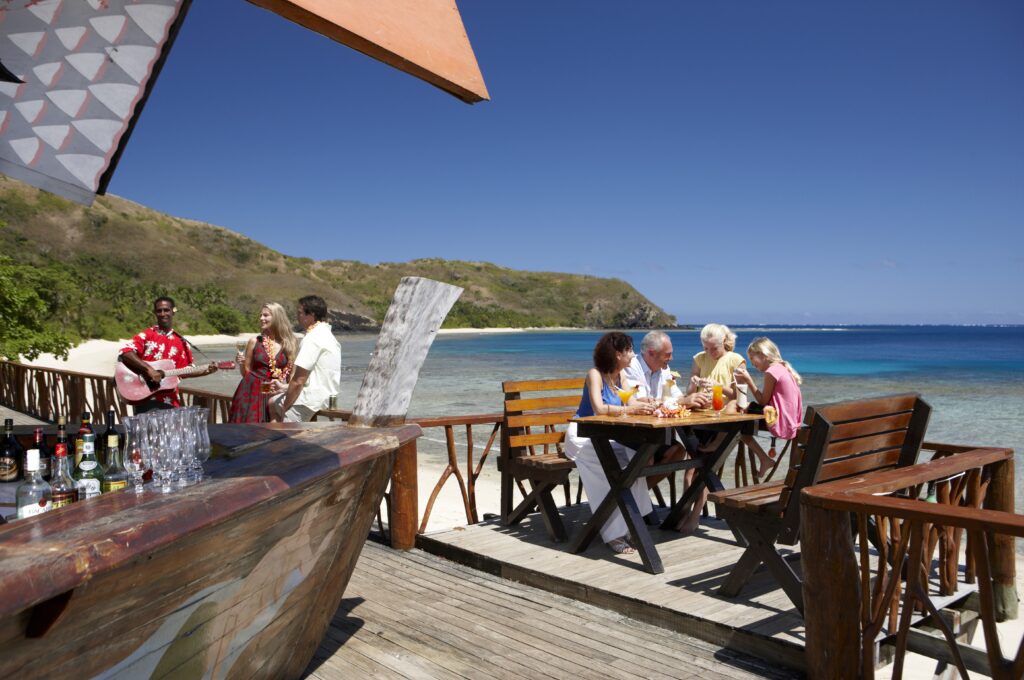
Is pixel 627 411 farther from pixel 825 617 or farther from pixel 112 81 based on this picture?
pixel 112 81

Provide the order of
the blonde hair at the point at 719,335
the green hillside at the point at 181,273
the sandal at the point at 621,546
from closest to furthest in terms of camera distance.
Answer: the sandal at the point at 621,546, the blonde hair at the point at 719,335, the green hillside at the point at 181,273

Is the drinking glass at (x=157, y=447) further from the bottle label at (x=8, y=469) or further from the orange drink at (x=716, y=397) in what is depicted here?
the orange drink at (x=716, y=397)

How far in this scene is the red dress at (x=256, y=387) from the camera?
5375mm

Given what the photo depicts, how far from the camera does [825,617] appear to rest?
2.82 metres

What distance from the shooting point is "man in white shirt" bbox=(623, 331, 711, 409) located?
5.32 meters

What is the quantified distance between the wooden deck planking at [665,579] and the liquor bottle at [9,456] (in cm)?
260

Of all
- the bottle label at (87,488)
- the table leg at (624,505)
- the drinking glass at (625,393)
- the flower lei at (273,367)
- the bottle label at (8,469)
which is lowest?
the table leg at (624,505)

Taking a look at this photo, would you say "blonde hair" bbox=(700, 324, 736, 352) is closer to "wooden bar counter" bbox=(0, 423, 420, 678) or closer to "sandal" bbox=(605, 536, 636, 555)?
"sandal" bbox=(605, 536, 636, 555)

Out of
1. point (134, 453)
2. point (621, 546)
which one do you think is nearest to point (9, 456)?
point (134, 453)

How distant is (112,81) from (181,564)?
1807 mm

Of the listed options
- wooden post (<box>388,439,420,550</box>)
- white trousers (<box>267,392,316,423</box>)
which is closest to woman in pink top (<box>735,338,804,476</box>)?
wooden post (<box>388,439,420,550</box>)

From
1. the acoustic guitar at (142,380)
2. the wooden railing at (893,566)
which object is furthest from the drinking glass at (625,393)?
the acoustic guitar at (142,380)

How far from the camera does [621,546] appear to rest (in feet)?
15.4

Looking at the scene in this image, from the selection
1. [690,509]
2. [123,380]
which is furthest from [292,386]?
[690,509]
